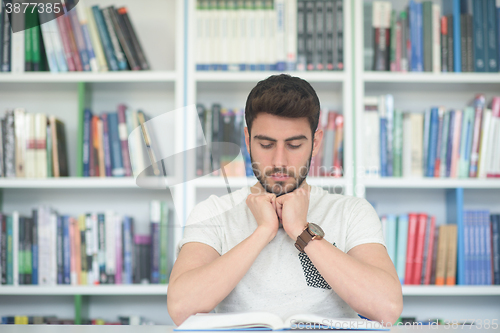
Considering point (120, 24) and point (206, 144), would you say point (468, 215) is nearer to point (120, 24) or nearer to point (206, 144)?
point (206, 144)

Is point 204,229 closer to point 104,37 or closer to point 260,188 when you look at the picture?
point 260,188

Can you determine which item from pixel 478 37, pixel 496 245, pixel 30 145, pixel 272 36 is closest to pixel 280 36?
pixel 272 36

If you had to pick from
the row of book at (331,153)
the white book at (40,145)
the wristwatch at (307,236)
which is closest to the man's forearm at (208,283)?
the wristwatch at (307,236)

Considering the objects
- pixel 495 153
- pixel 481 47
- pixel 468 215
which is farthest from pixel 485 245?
pixel 481 47

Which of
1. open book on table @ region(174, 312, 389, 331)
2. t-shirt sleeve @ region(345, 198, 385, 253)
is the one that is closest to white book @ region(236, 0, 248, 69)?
t-shirt sleeve @ region(345, 198, 385, 253)

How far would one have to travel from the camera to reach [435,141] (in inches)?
71.9

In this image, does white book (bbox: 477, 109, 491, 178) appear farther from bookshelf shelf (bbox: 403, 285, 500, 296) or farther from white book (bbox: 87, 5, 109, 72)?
white book (bbox: 87, 5, 109, 72)

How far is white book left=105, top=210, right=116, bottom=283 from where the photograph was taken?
1797mm

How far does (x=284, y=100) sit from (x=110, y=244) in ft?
3.59

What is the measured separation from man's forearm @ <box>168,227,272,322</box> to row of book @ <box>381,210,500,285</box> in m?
1.04

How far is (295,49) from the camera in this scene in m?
1.84

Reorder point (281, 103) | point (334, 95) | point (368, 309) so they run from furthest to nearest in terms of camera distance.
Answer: point (334, 95) → point (281, 103) → point (368, 309)

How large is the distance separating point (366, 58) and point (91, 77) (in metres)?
1.19

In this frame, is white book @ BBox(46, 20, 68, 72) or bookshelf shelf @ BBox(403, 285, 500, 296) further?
white book @ BBox(46, 20, 68, 72)
